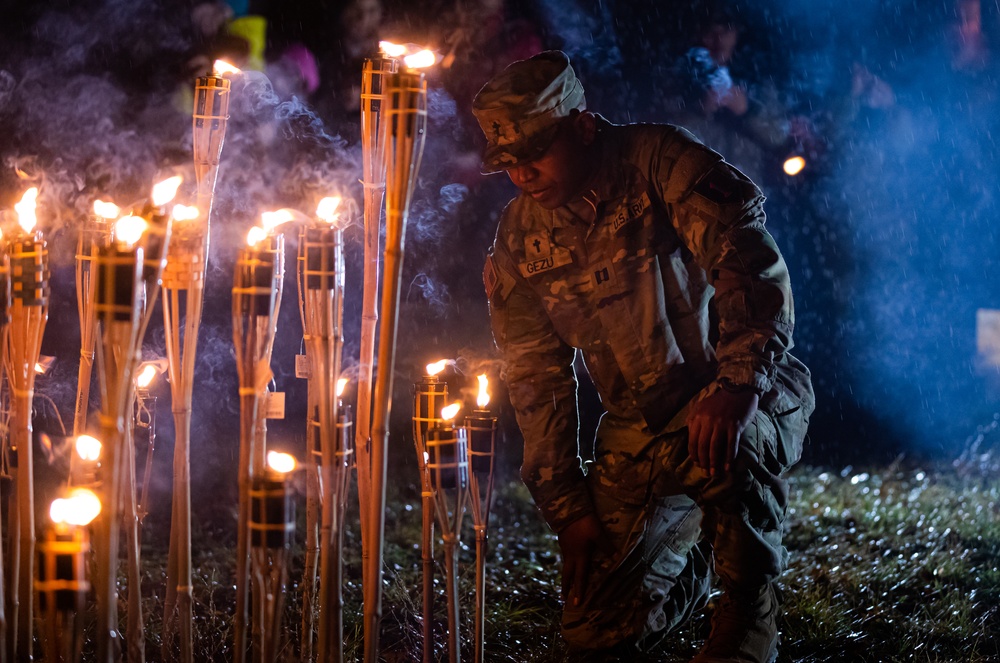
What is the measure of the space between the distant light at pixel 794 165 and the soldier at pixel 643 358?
5.77m

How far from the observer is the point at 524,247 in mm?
4250

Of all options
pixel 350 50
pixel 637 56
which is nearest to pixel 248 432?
pixel 350 50

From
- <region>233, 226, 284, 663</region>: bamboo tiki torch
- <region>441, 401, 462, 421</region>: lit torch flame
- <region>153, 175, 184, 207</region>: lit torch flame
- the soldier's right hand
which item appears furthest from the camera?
the soldier's right hand

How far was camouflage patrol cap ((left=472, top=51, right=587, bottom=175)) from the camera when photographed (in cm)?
376

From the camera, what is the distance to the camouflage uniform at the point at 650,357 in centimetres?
349

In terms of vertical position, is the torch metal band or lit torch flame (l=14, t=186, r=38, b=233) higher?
lit torch flame (l=14, t=186, r=38, b=233)

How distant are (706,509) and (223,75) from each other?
2.79 meters

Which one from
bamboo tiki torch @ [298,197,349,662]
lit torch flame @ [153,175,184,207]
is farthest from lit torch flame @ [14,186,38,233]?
bamboo tiki torch @ [298,197,349,662]

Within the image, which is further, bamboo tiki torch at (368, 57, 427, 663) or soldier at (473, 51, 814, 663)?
soldier at (473, 51, 814, 663)

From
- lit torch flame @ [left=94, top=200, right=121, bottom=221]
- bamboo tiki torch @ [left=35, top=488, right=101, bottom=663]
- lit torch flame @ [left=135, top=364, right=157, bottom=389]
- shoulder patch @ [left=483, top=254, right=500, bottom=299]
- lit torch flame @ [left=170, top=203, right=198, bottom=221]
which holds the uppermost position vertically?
lit torch flame @ [left=94, top=200, right=121, bottom=221]

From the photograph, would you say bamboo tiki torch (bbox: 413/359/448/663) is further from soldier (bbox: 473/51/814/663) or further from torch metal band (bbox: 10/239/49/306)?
torch metal band (bbox: 10/239/49/306)

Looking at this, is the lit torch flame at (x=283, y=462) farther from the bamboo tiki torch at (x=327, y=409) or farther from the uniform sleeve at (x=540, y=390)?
the uniform sleeve at (x=540, y=390)

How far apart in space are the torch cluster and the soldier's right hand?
85 cm

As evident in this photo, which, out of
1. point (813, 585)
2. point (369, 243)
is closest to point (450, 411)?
point (369, 243)
